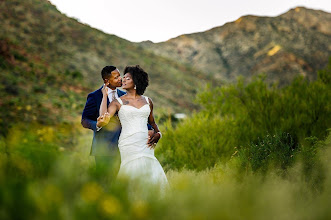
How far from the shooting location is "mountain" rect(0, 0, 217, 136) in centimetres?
2280

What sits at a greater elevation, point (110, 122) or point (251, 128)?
point (110, 122)

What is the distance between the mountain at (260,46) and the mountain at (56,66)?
93.2ft

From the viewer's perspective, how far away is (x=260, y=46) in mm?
97938

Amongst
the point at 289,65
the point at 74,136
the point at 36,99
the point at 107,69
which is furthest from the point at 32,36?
the point at 289,65

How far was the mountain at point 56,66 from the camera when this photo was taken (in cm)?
2280

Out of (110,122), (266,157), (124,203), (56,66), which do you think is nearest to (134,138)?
(110,122)

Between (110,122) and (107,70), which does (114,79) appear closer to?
(107,70)

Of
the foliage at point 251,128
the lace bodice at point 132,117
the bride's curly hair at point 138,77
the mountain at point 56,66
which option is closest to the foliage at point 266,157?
Result: the lace bodice at point 132,117

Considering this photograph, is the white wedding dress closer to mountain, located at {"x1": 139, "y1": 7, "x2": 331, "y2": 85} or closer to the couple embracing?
the couple embracing

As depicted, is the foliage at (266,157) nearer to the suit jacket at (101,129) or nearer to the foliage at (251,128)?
the suit jacket at (101,129)

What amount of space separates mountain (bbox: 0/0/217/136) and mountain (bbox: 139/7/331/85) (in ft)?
93.2

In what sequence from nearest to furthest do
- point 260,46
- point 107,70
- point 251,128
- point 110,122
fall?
point 107,70
point 110,122
point 251,128
point 260,46

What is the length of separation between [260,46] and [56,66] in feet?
246

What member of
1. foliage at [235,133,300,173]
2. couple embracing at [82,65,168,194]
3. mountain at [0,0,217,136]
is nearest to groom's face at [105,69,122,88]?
couple embracing at [82,65,168,194]
